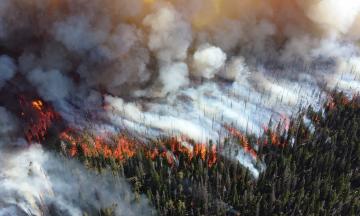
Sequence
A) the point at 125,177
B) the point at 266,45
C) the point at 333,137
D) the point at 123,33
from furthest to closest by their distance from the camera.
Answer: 1. the point at 266,45
2. the point at 333,137
3. the point at 123,33
4. the point at 125,177

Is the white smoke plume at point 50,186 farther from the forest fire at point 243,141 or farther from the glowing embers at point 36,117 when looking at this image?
the forest fire at point 243,141

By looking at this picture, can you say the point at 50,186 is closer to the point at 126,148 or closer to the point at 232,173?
the point at 126,148

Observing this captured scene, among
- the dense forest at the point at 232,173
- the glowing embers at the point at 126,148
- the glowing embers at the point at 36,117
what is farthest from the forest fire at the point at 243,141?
the glowing embers at the point at 36,117

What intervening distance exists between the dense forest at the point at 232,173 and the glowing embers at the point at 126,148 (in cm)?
11

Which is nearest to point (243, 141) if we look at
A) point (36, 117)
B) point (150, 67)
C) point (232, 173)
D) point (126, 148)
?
point (232, 173)

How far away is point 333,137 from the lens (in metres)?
65.4

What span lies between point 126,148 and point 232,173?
13.3m

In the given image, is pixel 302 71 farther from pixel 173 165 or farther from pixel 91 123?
pixel 91 123

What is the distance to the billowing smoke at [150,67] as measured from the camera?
5803 centimetres

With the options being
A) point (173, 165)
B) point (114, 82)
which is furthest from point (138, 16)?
point (173, 165)

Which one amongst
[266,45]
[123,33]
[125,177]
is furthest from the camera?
[266,45]

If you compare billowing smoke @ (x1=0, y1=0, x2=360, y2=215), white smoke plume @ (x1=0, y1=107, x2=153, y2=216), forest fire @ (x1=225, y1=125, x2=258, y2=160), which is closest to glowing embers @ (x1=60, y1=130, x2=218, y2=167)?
billowing smoke @ (x1=0, y1=0, x2=360, y2=215)

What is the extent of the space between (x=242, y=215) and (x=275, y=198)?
5.01m

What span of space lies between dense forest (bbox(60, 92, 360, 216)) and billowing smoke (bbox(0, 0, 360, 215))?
2029 millimetres
